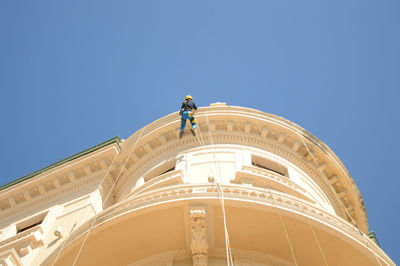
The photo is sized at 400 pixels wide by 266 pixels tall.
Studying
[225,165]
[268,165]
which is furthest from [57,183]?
[268,165]

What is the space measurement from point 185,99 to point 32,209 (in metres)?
7.94

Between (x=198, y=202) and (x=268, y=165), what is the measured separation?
22.7ft

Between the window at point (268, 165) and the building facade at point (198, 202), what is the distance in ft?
0.14

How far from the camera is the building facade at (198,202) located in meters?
11.8

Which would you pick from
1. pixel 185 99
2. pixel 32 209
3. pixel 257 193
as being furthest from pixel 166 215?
pixel 32 209

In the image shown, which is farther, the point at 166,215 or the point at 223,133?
the point at 223,133

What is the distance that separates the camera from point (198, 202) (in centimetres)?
1197

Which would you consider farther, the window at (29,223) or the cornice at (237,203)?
the window at (29,223)

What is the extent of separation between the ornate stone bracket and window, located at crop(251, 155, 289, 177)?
6820 mm

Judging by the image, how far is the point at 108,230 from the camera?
12359 millimetres

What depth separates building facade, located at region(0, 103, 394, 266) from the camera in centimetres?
1182

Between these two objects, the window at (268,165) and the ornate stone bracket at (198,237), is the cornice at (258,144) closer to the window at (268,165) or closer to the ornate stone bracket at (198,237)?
the window at (268,165)

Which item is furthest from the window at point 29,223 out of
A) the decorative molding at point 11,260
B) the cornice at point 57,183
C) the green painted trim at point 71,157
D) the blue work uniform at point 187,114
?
the blue work uniform at point 187,114

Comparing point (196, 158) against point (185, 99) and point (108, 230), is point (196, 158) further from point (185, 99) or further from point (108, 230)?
point (108, 230)
